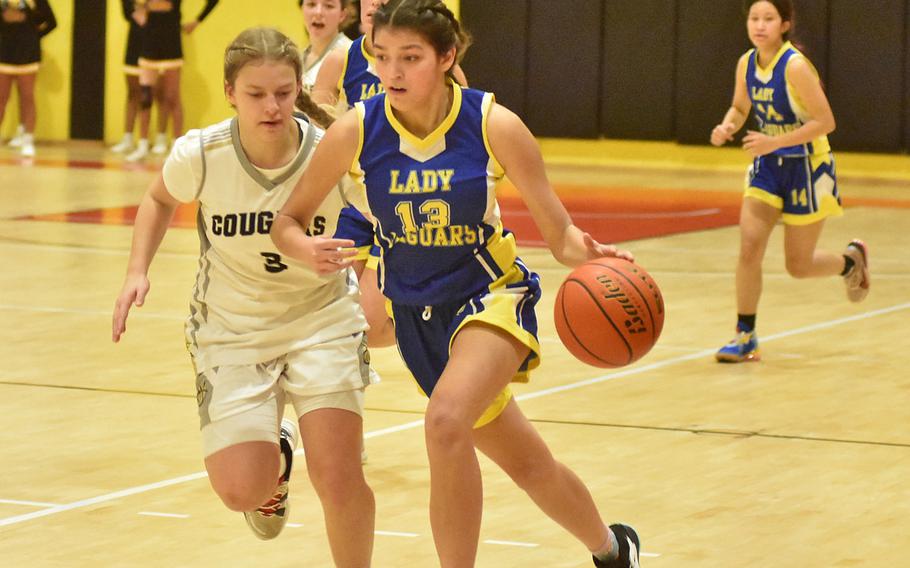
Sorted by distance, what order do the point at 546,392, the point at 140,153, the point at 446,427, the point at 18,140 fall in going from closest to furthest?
the point at 446,427
the point at 546,392
the point at 140,153
the point at 18,140

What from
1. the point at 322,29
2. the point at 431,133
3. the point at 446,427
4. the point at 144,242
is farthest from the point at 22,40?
the point at 446,427

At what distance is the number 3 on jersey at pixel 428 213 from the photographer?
12.6ft

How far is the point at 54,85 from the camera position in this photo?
20.7 m

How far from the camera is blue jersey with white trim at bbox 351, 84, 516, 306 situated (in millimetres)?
3844

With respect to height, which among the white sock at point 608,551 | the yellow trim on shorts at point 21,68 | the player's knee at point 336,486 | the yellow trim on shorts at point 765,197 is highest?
the yellow trim on shorts at point 21,68

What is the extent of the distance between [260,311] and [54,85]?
17.4 m

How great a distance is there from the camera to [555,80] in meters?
19.2

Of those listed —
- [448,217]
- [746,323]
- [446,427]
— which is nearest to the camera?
[446,427]

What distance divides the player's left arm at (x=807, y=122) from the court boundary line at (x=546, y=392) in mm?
1013

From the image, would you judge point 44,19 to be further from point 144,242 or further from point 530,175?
point 530,175

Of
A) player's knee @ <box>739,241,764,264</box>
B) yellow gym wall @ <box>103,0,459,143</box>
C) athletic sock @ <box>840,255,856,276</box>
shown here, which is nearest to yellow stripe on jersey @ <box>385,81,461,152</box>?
player's knee @ <box>739,241,764,264</box>

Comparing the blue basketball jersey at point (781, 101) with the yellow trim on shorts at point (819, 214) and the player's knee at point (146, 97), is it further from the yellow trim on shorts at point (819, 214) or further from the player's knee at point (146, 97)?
the player's knee at point (146, 97)

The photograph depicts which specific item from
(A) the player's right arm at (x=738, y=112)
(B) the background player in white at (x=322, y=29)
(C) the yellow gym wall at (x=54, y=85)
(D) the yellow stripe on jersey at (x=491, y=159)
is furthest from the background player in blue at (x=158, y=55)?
(D) the yellow stripe on jersey at (x=491, y=159)

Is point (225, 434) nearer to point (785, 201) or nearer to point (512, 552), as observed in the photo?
point (512, 552)
